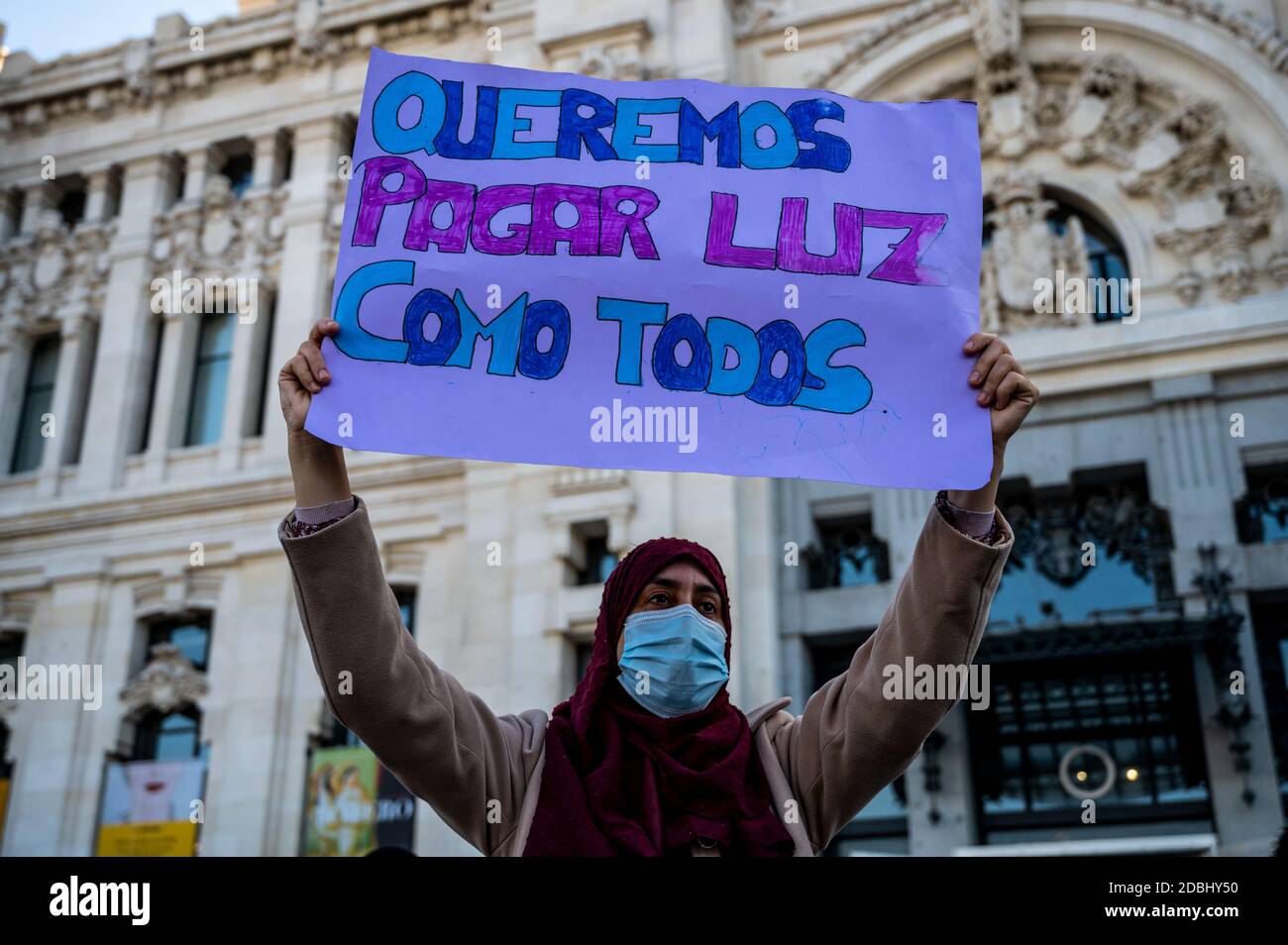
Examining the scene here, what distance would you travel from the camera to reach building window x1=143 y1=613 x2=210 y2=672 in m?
18.2

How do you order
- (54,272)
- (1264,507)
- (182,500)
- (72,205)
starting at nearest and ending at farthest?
(1264,507), (182,500), (54,272), (72,205)

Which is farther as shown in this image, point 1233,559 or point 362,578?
point 1233,559

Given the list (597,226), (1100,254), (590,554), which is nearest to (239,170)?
(590,554)

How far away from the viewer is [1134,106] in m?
15.9

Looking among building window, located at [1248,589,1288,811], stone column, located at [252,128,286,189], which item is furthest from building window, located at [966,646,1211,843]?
stone column, located at [252,128,286,189]

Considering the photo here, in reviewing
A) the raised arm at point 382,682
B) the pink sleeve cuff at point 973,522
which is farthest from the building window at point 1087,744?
the raised arm at point 382,682

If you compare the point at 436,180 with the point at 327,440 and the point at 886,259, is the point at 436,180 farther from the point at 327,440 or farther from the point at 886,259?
the point at 886,259

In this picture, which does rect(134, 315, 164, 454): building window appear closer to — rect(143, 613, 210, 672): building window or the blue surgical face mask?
rect(143, 613, 210, 672): building window

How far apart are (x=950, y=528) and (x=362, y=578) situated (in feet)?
4.19

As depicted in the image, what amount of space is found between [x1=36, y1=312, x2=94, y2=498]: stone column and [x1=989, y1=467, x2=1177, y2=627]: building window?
13.9 metres

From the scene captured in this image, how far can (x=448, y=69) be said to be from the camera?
3.57m

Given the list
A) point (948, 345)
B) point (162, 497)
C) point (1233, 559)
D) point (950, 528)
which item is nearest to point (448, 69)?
point (948, 345)

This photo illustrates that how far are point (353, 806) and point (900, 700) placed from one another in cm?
1423

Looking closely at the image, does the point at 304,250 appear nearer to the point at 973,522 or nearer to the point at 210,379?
the point at 210,379
